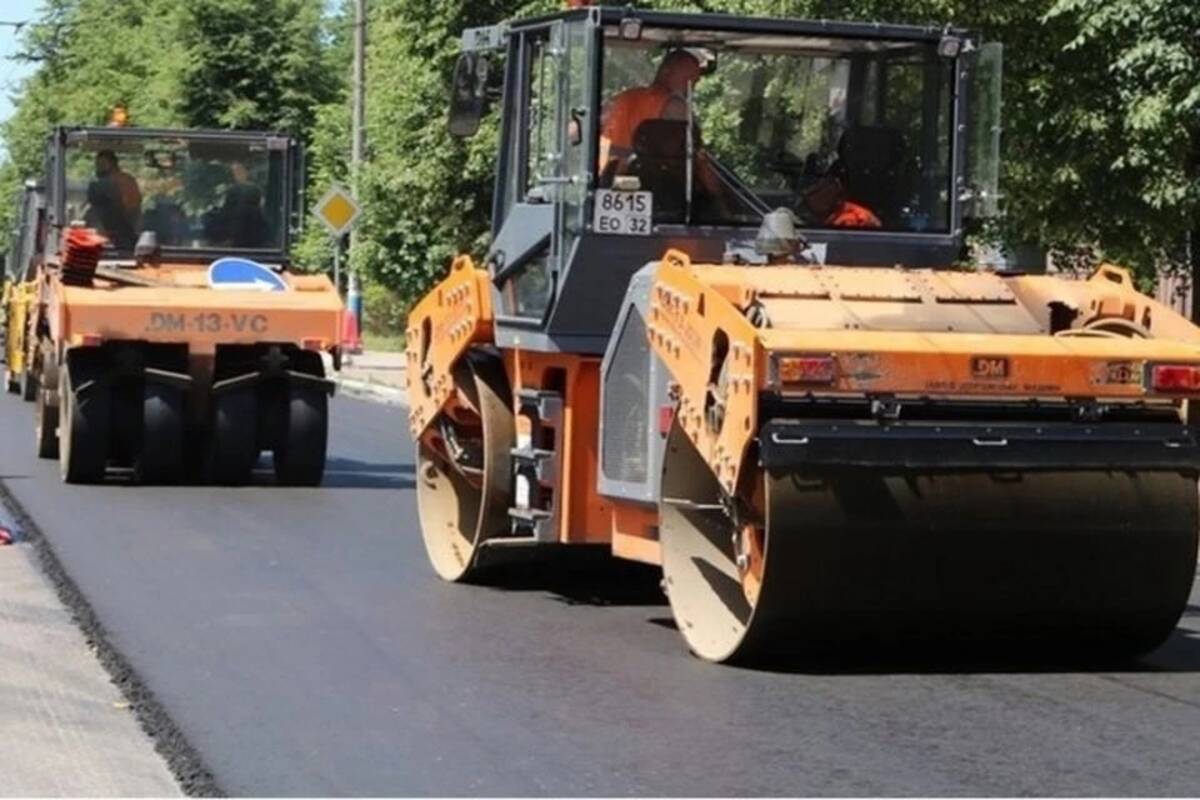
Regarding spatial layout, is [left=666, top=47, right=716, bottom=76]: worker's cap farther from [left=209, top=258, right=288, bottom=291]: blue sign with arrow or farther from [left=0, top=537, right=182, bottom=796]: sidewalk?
[left=209, top=258, right=288, bottom=291]: blue sign with arrow

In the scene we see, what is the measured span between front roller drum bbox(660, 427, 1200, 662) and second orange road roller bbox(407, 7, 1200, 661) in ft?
0.04

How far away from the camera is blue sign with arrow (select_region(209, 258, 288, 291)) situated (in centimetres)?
1858

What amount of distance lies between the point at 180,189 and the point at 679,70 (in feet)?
30.8

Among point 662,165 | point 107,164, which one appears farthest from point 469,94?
point 107,164

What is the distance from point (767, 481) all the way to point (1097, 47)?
762 cm

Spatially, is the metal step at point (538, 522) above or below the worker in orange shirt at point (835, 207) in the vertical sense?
below

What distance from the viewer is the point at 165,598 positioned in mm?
11945

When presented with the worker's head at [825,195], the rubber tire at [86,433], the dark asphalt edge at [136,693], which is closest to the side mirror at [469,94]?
the worker's head at [825,195]

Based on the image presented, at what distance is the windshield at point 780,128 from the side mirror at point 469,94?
3.59 ft

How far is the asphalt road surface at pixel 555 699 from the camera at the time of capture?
7.91m

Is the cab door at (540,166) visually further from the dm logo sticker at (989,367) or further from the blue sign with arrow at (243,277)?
the blue sign with arrow at (243,277)

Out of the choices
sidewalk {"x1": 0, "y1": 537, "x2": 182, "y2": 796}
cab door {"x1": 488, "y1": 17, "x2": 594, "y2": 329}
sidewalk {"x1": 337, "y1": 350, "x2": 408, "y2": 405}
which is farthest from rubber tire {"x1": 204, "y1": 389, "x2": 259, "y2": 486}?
sidewalk {"x1": 337, "y1": 350, "x2": 408, "y2": 405}

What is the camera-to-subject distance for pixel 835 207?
11711mm

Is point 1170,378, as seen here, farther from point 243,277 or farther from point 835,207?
point 243,277
